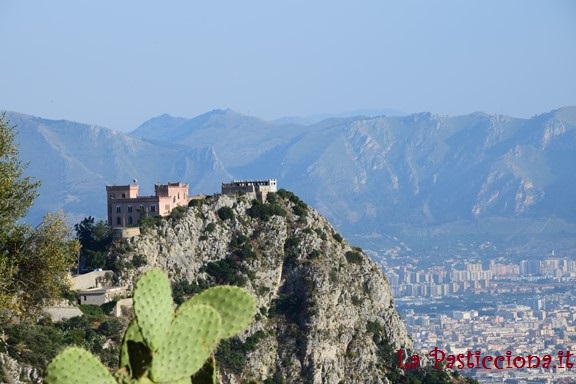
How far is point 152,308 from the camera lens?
12.8 meters

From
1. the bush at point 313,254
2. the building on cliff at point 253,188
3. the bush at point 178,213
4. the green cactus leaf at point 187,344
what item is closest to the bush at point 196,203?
the bush at point 178,213

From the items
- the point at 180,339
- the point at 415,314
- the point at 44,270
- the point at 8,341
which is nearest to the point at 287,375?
the point at 8,341

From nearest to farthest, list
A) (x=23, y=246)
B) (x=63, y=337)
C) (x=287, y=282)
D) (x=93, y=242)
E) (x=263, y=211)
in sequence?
(x=23, y=246), (x=63, y=337), (x=93, y=242), (x=287, y=282), (x=263, y=211)

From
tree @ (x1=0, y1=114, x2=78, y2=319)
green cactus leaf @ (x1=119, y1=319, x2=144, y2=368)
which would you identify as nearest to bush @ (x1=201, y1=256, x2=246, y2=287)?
tree @ (x1=0, y1=114, x2=78, y2=319)

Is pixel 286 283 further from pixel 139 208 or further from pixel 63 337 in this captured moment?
pixel 63 337

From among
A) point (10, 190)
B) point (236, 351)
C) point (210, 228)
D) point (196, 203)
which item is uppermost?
point (10, 190)

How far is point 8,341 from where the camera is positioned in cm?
3669

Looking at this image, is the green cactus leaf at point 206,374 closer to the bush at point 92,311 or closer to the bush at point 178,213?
the bush at point 92,311

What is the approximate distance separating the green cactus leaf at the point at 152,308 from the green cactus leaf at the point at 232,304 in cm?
57

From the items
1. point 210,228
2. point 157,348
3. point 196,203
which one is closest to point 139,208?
point 196,203

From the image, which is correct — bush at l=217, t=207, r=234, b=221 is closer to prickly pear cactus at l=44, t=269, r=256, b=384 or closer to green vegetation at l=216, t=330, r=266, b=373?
green vegetation at l=216, t=330, r=266, b=373

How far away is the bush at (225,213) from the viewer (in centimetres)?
6247

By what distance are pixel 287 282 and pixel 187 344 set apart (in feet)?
159

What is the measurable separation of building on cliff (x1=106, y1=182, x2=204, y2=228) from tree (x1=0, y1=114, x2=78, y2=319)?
1315 inches
